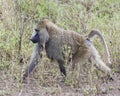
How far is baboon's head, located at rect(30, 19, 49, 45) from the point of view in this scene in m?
5.96

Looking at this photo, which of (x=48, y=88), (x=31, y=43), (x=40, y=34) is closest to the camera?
(x=48, y=88)

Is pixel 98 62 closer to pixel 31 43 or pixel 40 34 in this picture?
pixel 40 34

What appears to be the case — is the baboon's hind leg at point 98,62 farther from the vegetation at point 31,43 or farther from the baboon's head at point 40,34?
the baboon's head at point 40,34

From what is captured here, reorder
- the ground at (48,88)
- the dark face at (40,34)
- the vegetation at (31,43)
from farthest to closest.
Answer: the dark face at (40,34)
the vegetation at (31,43)
the ground at (48,88)

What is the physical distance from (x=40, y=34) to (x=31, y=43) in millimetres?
1194

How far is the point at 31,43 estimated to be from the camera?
7.18m

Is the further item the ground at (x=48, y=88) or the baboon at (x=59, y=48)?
the baboon at (x=59, y=48)

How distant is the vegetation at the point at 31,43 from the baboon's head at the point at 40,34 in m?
0.26

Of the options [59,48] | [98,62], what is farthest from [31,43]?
[98,62]

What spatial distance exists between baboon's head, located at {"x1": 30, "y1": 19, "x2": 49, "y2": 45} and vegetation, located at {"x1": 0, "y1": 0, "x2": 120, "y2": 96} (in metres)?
0.26

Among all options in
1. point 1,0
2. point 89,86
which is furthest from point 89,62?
point 1,0

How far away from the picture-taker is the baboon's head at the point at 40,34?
596 cm

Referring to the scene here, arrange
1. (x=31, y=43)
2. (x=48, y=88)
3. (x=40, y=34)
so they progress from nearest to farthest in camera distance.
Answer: (x=48, y=88) → (x=40, y=34) → (x=31, y=43)

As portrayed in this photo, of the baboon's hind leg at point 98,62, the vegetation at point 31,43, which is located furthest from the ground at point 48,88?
the baboon's hind leg at point 98,62
